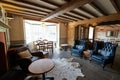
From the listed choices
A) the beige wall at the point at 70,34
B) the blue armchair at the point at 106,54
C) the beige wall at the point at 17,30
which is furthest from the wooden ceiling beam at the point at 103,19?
the beige wall at the point at 17,30

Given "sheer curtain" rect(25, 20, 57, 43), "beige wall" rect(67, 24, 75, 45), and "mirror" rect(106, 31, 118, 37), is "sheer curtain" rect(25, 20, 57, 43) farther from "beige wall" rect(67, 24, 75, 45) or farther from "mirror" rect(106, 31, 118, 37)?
"mirror" rect(106, 31, 118, 37)

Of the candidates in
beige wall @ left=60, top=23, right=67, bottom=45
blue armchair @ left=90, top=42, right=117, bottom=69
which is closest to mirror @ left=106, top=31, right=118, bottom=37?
beige wall @ left=60, top=23, right=67, bottom=45

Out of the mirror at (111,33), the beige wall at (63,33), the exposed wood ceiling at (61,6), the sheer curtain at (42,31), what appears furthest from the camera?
the mirror at (111,33)

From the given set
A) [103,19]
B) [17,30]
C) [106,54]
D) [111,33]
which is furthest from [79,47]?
[111,33]

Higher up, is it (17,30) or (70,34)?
(17,30)

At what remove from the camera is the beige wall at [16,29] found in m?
4.02

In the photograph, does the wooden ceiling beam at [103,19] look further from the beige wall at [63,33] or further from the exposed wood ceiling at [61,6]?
the beige wall at [63,33]

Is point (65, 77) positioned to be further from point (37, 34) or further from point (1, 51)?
point (37, 34)

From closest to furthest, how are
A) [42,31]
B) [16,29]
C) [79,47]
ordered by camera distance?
1. [16,29]
2. [79,47]
3. [42,31]

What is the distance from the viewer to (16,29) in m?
4.13

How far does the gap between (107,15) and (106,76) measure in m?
2.66

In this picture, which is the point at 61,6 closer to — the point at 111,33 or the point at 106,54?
the point at 106,54

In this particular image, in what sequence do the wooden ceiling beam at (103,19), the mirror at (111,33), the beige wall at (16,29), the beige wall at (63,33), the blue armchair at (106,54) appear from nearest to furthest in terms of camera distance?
the blue armchair at (106,54)
the wooden ceiling beam at (103,19)
the beige wall at (16,29)
the beige wall at (63,33)
the mirror at (111,33)

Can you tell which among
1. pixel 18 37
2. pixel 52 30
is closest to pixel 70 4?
pixel 18 37
